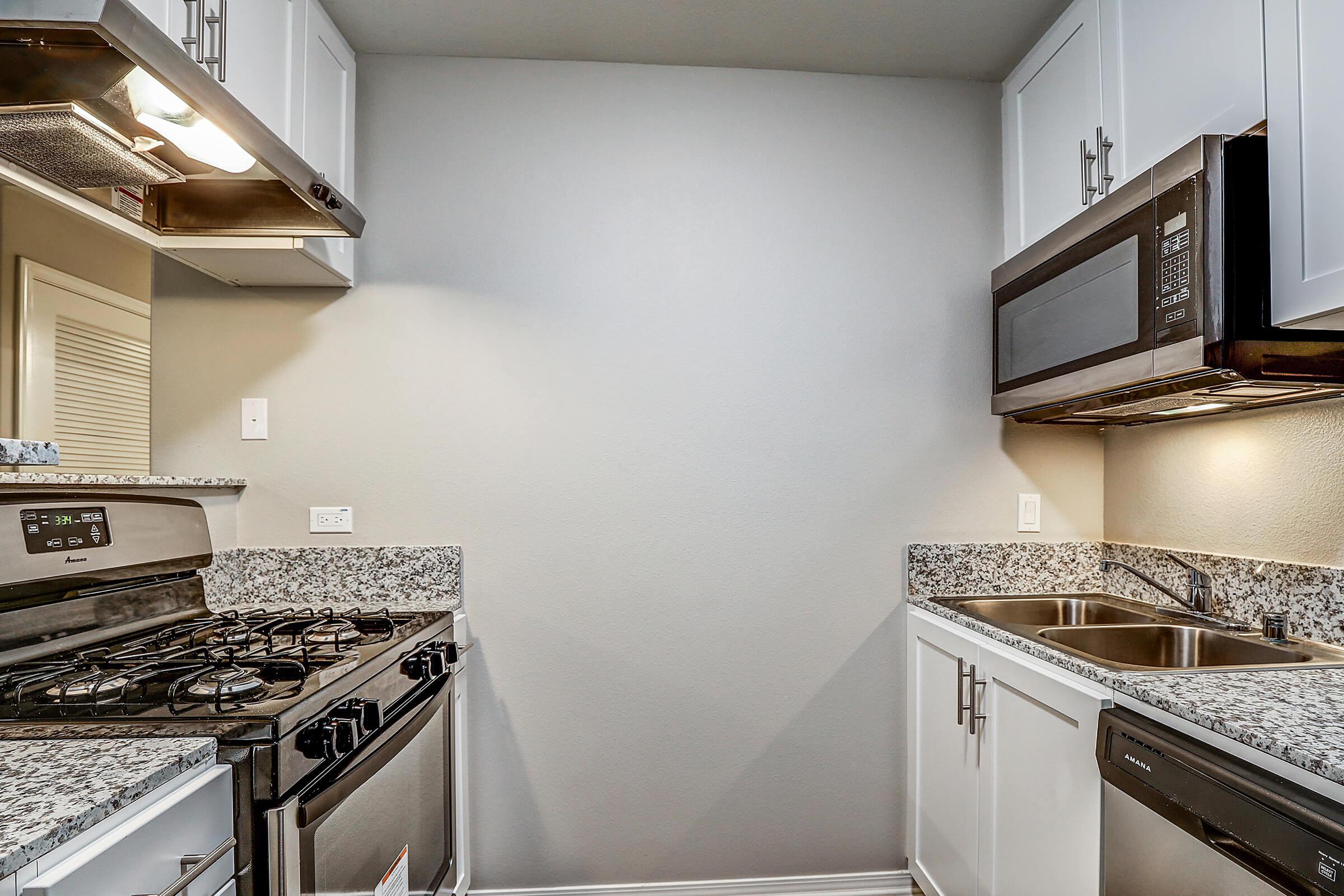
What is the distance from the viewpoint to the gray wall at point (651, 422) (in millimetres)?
2082

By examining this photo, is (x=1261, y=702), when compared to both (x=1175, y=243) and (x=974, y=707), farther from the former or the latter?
(x=1175, y=243)

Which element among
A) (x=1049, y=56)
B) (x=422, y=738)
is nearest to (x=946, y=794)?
(x=422, y=738)

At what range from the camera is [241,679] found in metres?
1.18

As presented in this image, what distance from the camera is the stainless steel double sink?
146cm

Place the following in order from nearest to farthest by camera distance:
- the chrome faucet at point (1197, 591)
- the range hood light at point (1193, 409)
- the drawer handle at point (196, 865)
Result: the drawer handle at point (196, 865), the range hood light at point (1193, 409), the chrome faucet at point (1197, 591)

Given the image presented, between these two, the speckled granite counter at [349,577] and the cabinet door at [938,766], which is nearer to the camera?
the cabinet door at [938,766]

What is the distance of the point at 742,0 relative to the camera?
1.86 meters

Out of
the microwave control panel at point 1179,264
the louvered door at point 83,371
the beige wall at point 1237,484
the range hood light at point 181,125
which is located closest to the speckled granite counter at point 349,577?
the louvered door at point 83,371

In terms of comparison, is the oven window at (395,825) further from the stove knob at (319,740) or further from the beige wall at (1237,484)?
the beige wall at (1237,484)

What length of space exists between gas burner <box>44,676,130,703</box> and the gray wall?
2.93 ft

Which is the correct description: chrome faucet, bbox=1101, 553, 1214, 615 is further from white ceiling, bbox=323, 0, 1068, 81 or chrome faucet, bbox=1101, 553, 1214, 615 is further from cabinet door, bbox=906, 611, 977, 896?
white ceiling, bbox=323, 0, 1068, 81

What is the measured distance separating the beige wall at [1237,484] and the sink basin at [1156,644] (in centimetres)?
22

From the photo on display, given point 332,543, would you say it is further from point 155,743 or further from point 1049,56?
point 1049,56

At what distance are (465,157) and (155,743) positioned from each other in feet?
5.36
